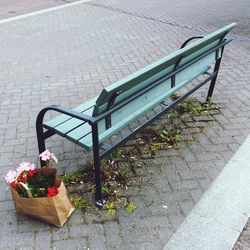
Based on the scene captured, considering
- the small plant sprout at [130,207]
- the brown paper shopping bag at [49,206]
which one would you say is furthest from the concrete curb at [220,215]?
the brown paper shopping bag at [49,206]

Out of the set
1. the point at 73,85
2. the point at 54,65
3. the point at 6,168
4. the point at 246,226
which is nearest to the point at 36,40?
the point at 54,65

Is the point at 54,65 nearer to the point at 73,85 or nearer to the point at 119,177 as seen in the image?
the point at 73,85

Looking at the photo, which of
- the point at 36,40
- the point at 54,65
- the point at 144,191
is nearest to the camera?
the point at 144,191

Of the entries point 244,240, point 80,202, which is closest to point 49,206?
point 80,202

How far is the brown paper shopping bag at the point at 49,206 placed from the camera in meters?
2.60

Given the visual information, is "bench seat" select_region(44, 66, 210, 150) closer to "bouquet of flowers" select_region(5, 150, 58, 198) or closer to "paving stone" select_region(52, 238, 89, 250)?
"bouquet of flowers" select_region(5, 150, 58, 198)

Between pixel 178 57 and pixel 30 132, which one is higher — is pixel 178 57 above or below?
above

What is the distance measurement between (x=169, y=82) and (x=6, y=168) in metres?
1.81

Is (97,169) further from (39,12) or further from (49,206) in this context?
(39,12)

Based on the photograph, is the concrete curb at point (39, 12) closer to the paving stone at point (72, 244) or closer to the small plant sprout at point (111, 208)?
the small plant sprout at point (111, 208)

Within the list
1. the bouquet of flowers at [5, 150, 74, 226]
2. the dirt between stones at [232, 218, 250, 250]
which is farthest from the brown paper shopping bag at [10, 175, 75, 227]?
the dirt between stones at [232, 218, 250, 250]

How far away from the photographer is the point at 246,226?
282 centimetres

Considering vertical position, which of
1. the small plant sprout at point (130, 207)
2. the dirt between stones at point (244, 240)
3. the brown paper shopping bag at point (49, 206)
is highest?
the brown paper shopping bag at point (49, 206)

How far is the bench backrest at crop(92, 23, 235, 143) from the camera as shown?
8.49ft
